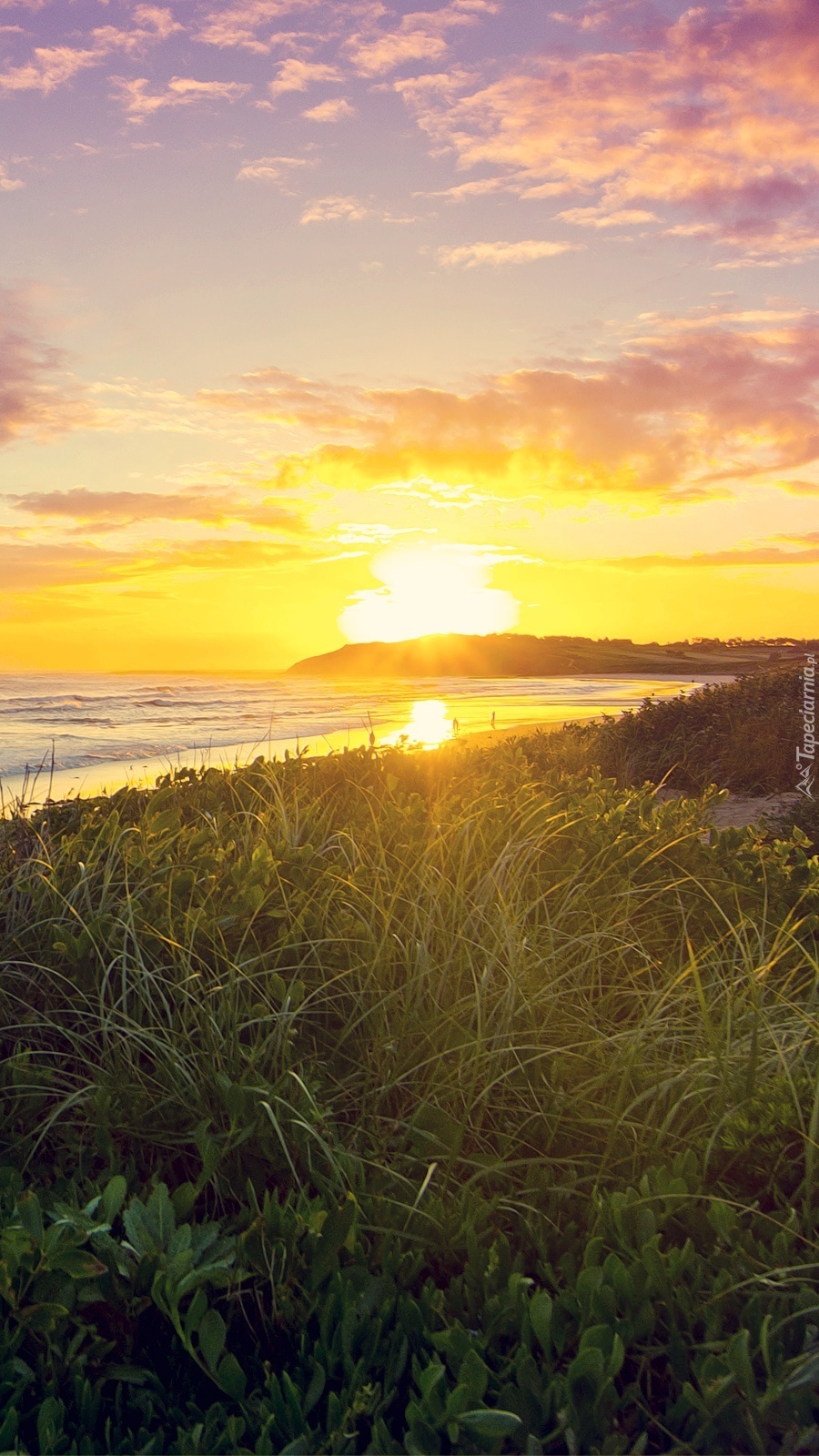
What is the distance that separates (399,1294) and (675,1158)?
31.3 inches

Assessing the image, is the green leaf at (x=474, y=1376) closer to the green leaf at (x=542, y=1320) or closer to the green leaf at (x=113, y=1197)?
the green leaf at (x=542, y=1320)

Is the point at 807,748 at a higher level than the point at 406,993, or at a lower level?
higher

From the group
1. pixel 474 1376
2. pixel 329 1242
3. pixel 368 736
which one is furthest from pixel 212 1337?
pixel 368 736

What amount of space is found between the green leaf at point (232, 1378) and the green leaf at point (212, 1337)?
31 millimetres

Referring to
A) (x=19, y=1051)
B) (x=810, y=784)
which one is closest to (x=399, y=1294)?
(x=19, y=1051)

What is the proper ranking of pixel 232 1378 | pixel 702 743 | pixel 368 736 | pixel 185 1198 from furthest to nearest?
1. pixel 368 736
2. pixel 702 743
3. pixel 185 1198
4. pixel 232 1378

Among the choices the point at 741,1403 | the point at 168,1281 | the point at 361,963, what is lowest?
the point at 741,1403

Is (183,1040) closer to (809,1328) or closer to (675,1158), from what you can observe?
(675,1158)

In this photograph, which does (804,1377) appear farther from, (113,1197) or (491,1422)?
(113,1197)

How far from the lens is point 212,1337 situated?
6.74ft

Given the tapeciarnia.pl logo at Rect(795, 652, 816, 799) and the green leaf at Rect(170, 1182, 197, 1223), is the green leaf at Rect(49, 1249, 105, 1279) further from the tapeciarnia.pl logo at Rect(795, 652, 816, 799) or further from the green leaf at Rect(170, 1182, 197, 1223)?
the tapeciarnia.pl logo at Rect(795, 652, 816, 799)

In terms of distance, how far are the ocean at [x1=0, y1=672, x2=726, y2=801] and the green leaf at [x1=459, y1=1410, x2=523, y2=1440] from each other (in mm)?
4632

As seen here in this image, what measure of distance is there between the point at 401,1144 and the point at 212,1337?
2.99 feet

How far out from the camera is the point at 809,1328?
2.07 meters
